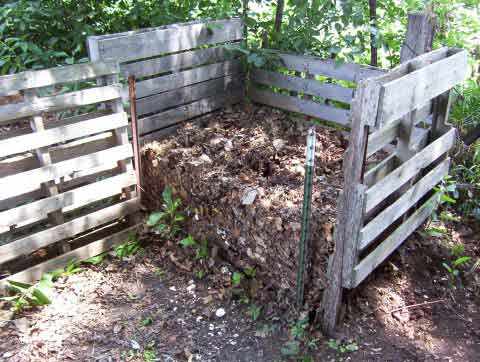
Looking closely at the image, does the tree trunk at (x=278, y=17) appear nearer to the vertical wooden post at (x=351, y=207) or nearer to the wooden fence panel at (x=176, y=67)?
the wooden fence panel at (x=176, y=67)

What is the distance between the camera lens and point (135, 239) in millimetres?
4543

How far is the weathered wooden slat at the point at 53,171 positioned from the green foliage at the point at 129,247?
2.63 feet

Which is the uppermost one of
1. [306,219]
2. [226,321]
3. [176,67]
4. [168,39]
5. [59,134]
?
[168,39]

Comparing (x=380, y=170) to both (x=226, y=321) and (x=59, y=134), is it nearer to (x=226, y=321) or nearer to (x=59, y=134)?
(x=226, y=321)

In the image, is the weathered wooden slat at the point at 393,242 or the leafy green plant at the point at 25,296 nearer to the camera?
the weathered wooden slat at the point at 393,242

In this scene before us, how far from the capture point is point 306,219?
329cm

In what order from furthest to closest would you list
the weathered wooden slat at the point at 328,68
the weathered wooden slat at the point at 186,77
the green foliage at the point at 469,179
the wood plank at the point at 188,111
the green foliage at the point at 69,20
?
the green foliage at the point at 69,20, the wood plank at the point at 188,111, the weathered wooden slat at the point at 186,77, the weathered wooden slat at the point at 328,68, the green foliage at the point at 469,179

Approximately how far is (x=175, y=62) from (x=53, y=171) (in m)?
1.79

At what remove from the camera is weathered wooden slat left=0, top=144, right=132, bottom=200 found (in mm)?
3582

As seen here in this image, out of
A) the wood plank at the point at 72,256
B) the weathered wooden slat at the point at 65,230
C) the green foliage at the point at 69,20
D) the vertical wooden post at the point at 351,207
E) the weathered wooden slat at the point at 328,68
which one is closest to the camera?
the vertical wooden post at the point at 351,207

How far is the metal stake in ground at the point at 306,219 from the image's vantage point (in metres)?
3.04

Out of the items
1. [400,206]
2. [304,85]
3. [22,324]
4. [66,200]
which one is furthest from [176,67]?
[22,324]

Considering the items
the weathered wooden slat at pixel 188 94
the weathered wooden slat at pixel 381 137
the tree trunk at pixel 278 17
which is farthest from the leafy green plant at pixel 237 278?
the tree trunk at pixel 278 17

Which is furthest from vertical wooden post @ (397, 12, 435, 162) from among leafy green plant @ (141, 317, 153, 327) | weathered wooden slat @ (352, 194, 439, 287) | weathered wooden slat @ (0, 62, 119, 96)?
leafy green plant @ (141, 317, 153, 327)
